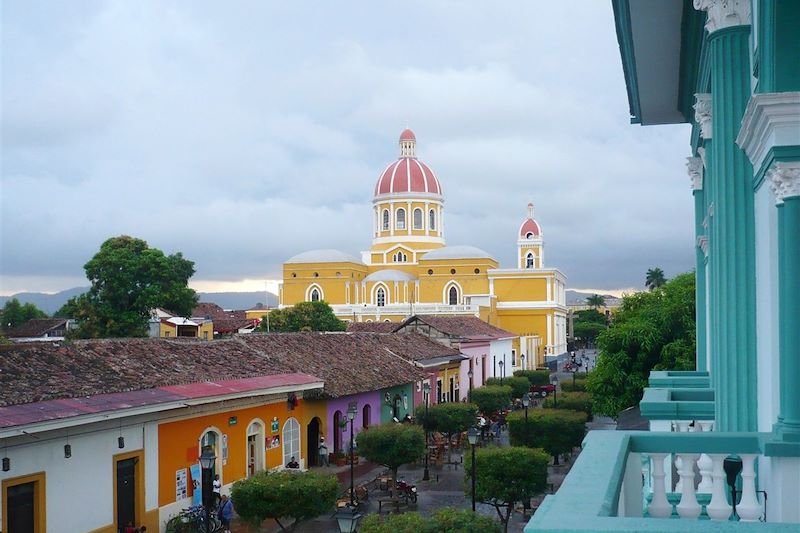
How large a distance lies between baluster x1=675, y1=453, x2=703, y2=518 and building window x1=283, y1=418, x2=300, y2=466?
18103mm

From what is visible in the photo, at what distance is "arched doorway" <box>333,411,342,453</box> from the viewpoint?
25.1 metres

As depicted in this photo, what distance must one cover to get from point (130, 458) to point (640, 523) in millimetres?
→ 14004

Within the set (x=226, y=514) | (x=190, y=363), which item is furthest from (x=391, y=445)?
(x=190, y=363)

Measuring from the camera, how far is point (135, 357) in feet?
59.6

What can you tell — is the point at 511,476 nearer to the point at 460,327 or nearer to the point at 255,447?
the point at 255,447

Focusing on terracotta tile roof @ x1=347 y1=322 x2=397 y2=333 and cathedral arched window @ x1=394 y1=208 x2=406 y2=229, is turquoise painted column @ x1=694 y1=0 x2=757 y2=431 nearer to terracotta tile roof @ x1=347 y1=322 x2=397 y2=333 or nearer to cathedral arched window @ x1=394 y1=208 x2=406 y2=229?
terracotta tile roof @ x1=347 y1=322 x2=397 y2=333

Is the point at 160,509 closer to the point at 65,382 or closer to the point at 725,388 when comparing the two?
the point at 65,382

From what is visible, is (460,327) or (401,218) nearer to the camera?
(460,327)

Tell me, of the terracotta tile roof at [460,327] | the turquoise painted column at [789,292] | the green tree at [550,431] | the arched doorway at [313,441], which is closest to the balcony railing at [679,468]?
the turquoise painted column at [789,292]

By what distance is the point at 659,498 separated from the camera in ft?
13.7

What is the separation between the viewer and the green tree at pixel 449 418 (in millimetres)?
26047

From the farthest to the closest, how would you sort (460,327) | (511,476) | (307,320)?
(307,320) < (460,327) < (511,476)

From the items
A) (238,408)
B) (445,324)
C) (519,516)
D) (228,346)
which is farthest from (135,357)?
(445,324)

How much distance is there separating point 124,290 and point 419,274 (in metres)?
30.0
